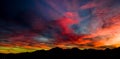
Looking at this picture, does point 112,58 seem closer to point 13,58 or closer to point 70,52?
point 70,52

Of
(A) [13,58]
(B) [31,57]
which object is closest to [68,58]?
(B) [31,57]

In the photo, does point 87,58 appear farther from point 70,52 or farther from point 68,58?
point 70,52

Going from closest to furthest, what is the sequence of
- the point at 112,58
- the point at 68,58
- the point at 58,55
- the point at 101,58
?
the point at 112,58, the point at 101,58, the point at 68,58, the point at 58,55

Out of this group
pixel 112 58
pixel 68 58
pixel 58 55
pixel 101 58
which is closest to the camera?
pixel 112 58

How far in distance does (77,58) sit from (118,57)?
29548 millimetres

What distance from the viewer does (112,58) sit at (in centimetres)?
12612

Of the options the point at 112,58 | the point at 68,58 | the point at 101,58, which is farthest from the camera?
the point at 68,58

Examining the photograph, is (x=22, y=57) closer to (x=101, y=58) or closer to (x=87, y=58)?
(x=87, y=58)

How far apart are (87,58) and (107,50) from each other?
22.2m

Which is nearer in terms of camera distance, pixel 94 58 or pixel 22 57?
pixel 94 58

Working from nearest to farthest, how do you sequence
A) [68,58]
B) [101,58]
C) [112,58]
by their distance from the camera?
[112,58] → [101,58] → [68,58]

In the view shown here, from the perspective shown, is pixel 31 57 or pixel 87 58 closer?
pixel 87 58

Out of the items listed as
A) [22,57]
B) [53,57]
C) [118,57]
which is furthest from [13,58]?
[118,57]

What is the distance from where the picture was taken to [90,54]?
6083 inches
